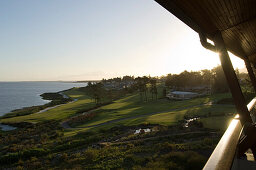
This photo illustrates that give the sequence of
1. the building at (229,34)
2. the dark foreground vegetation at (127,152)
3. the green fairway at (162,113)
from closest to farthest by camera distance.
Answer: the building at (229,34), the dark foreground vegetation at (127,152), the green fairway at (162,113)

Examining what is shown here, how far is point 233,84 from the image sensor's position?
12.3ft

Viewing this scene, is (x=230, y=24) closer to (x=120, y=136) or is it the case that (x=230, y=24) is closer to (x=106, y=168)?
(x=106, y=168)

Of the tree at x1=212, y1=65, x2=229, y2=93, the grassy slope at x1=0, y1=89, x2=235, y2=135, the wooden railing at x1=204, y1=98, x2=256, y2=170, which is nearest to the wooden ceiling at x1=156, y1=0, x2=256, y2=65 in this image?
the wooden railing at x1=204, y1=98, x2=256, y2=170

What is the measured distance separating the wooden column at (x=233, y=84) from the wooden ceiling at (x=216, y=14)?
1.10 ft

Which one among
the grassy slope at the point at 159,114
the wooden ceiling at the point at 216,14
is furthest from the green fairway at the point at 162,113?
the wooden ceiling at the point at 216,14

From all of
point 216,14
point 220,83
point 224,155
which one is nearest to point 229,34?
point 216,14

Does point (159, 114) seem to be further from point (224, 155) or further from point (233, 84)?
point (224, 155)

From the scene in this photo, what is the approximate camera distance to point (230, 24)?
4039 mm

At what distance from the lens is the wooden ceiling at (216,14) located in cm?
295

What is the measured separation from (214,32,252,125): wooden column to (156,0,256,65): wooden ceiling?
34cm

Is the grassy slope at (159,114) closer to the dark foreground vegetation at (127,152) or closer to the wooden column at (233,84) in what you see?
the dark foreground vegetation at (127,152)

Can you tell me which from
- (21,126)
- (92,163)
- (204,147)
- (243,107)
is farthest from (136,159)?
(21,126)

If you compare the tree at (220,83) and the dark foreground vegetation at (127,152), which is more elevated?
the tree at (220,83)

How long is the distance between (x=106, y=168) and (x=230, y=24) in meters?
15.5
